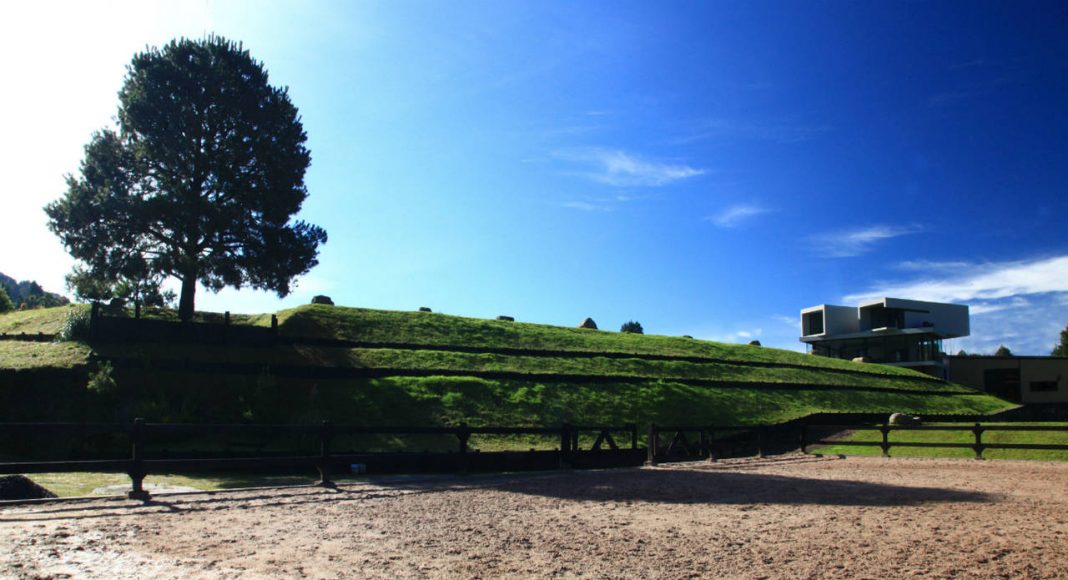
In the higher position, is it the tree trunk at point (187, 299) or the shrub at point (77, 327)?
the tree trunk at point (187, 299)

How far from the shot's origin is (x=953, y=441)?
29.3m

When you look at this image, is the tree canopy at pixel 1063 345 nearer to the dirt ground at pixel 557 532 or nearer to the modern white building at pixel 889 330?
the modern white building at pixel 889 330

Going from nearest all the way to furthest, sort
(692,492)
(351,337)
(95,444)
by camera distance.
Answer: (692,492), (95,444), (351,337)

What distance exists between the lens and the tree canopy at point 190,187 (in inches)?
1247

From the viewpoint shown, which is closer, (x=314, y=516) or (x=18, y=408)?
(x=314, y=516)

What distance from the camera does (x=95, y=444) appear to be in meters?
21.2

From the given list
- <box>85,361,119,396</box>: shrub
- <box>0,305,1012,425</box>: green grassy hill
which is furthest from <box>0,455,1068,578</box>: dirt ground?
<box>0,305,1012,425</box>: green grassy hill

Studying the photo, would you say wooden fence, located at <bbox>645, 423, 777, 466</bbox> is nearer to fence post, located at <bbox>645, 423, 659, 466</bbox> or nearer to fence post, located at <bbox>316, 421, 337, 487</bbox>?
fence post, located at <bbox>645, 423, 659, 466</bbox>

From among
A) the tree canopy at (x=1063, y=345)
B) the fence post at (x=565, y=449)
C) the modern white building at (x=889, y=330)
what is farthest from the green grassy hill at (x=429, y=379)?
the tree canopy at (x=1063, y=345)

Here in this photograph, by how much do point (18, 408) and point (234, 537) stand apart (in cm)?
1937

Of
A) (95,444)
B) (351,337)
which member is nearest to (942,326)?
(351,337)

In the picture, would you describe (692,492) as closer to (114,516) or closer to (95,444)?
(114,516)

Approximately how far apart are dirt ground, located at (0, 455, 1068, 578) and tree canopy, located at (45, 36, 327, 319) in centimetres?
2376

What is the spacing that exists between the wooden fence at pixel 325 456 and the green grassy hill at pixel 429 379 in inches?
94.8
